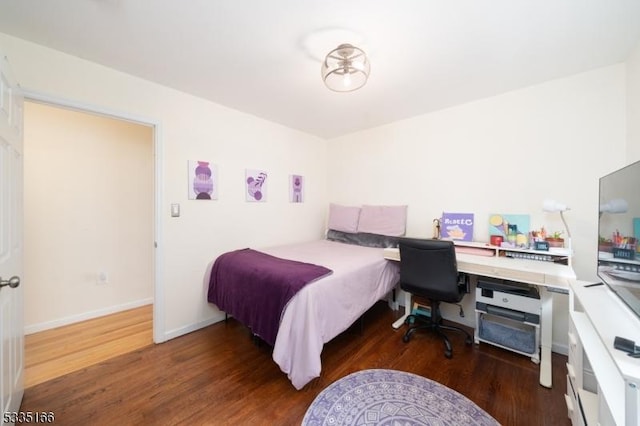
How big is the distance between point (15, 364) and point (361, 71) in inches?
110

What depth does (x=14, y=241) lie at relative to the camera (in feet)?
4.50

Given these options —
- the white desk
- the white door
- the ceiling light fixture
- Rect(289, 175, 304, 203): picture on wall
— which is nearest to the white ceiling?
the ceiling light fixture

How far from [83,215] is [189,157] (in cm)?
142

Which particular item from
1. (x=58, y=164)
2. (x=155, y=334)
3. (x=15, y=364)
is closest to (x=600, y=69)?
(x=155, y=334)

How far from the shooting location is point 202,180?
2473 mm

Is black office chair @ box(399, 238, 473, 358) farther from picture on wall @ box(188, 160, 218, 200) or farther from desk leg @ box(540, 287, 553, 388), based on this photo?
picture on wall @ box(188, 160, 218, 200)

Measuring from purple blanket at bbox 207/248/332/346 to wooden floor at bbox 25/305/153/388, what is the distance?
77cm

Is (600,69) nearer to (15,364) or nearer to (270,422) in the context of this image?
(270,422)

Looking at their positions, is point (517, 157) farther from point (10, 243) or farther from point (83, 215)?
point (83, 215)

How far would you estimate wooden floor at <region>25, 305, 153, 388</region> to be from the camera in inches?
72.0

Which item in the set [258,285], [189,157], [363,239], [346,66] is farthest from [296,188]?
[346,66]

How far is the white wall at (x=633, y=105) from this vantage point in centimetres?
162

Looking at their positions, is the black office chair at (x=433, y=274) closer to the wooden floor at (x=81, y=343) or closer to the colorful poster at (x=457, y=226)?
the colorful poster at (x=457, y=226)

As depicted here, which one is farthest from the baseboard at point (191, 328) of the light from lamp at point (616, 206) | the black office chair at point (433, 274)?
the light from lamp at point (616, 206)
